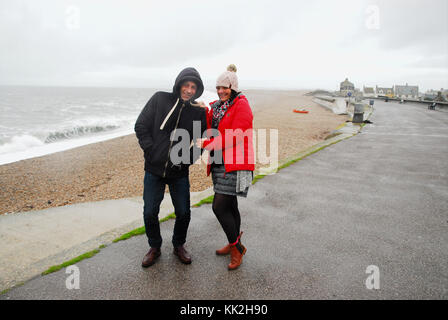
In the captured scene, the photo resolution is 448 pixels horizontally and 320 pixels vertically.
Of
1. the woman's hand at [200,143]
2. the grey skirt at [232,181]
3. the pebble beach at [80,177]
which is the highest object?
the woman's hand at [200,143]

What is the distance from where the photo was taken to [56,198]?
7.18 m

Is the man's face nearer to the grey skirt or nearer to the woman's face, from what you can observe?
the woman's face

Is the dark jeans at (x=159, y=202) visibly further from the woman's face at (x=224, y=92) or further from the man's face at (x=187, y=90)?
the woman's face at (x=224, y=92)

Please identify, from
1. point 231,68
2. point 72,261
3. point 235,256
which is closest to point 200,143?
point 231,68

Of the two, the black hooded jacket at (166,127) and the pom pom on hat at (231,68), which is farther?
the pom pom on hat at (231,68)

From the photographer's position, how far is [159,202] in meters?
3.19

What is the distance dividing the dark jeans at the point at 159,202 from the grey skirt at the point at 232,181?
41cm

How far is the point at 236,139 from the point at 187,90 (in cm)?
81

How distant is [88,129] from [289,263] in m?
24.1

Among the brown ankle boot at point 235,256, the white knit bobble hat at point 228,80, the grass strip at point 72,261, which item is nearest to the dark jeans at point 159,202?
the brown ankle boot at point 235,256

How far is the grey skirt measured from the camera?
295 centimetres

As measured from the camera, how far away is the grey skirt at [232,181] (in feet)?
9.68

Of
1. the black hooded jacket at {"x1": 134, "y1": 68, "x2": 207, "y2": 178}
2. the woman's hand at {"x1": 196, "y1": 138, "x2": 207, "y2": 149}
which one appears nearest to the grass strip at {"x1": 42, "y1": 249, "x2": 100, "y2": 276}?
the black hooded jacket at {"x1": 134, "y1": 68, "x2": 207, "y2": 178}
